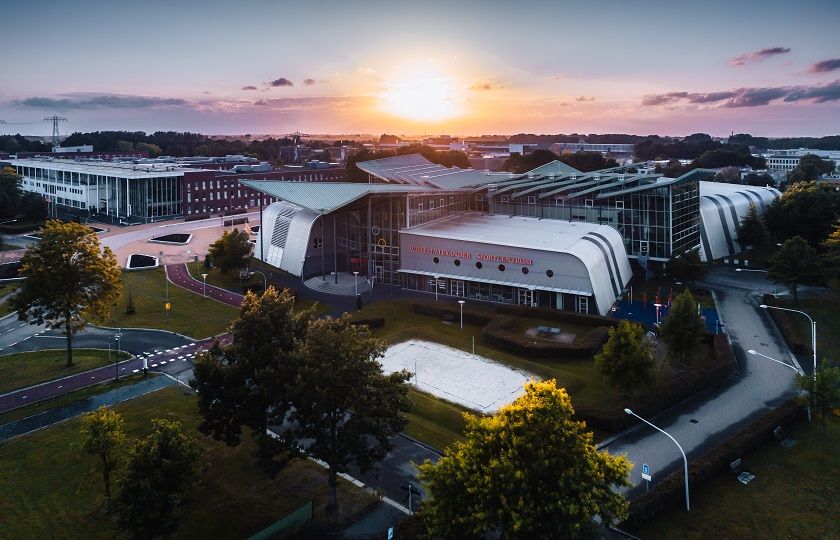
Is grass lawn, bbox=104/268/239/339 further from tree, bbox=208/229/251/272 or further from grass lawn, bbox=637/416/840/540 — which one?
grass lawn, bbox=637/416/840/540

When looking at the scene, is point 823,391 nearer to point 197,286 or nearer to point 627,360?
point 627,360

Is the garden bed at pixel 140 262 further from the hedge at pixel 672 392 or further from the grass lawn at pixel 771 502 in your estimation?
the grass lawn at pixel 771 502

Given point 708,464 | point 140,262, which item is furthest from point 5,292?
point 708,464

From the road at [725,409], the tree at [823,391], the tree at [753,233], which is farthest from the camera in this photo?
the tree at [753,233]

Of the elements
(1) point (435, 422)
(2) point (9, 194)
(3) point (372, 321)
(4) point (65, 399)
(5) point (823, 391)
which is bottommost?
(1) point (435, 422)

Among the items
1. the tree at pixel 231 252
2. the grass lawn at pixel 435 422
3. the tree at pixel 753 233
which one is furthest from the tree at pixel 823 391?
the tree at pixel 231 252
